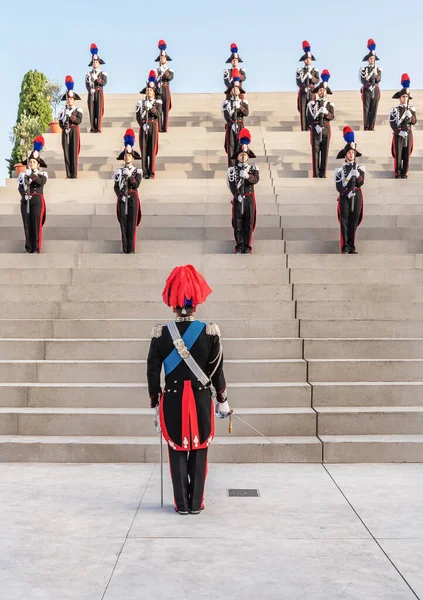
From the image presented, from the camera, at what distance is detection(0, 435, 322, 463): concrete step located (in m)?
7.53

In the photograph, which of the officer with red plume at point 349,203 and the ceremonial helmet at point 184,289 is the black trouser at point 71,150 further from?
the ceremonial helmet at point 184,289

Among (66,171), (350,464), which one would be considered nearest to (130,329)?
(350,464)

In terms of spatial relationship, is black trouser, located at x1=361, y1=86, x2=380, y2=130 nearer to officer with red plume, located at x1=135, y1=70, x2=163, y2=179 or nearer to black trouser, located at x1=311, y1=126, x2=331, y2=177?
black trouser, located at x1=311, y1=126, x2=331, y2=177

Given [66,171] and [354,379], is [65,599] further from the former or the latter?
[66,171]

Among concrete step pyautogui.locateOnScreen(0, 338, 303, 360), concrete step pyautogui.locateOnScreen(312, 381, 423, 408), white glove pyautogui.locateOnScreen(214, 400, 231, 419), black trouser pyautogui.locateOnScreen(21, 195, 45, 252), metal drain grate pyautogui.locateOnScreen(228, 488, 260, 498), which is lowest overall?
metal drain grate pyautogui.locateOnScreen(228, 488, 260, 498)

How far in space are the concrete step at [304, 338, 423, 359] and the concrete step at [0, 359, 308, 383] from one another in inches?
16.6

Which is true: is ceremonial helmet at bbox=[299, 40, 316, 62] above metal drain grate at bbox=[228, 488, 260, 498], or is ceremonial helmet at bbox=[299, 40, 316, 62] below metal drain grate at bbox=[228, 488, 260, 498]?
above

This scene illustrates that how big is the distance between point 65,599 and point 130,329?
18.6 feet

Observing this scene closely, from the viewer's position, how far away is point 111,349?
9070mm

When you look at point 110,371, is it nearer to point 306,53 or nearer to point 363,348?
point 363,348

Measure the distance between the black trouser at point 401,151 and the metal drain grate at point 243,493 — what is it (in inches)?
449

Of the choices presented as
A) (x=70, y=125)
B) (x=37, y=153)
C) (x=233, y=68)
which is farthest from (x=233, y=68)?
(x=37, y=153)

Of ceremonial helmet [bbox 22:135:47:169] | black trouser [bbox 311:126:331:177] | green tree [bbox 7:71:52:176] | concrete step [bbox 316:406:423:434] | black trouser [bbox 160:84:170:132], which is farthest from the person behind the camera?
green tree [bbox 7:71:52:176]

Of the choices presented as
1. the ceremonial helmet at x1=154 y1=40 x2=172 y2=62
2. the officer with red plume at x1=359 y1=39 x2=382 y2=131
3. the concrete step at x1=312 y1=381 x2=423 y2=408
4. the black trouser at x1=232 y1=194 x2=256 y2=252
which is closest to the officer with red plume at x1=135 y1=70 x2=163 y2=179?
the ceremonial helmet at x1=154 y1=40 x2=172 y2=62
